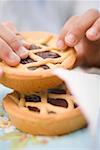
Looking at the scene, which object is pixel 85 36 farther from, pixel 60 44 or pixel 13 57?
pixel 13 57

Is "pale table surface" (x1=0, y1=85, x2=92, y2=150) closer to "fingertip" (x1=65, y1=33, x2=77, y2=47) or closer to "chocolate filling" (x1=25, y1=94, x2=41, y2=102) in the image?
"chocolate filling" (x1=25, y1=94, x2=41, y2=102)

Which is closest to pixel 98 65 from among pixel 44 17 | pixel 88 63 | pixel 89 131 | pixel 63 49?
pixel 88 63

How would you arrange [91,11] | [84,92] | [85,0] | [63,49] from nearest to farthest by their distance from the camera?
[84,92] → [63,49] → [91,11] → [85,0]

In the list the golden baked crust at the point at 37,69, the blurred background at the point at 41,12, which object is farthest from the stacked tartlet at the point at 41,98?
the blurred background at the point at 41,12

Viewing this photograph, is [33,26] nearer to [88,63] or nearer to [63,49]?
[88,63]

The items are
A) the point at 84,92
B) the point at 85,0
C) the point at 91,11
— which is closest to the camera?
the point at 84,92

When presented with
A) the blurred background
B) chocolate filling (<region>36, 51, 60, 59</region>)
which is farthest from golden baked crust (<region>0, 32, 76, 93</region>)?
the blurred background

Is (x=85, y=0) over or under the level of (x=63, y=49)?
over
